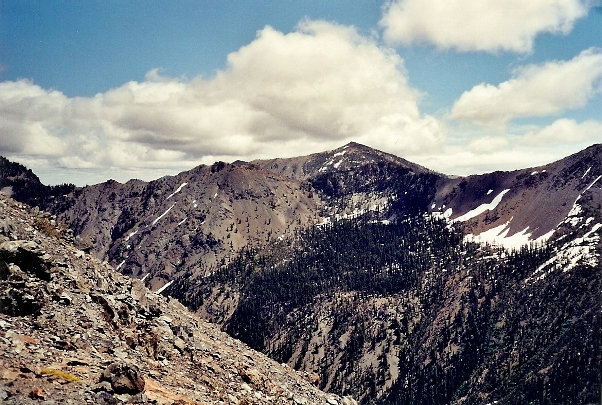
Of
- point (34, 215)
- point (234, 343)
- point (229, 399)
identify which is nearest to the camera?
point (229, 399)

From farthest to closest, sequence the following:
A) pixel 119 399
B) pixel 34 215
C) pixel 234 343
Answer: pixel 234 343 → pixel 34 215 → pixel 119 399

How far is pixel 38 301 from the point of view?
3206 cm

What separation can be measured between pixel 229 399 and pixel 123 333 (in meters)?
11.0

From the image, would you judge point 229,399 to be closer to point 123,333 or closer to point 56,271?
point 123,333

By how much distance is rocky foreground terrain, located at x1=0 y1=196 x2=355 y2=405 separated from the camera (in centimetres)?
2438

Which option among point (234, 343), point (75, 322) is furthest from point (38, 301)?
point (234, 343)

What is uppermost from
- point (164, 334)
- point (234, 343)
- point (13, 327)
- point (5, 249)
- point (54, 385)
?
point (5, 249)

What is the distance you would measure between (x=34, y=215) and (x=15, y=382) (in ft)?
135

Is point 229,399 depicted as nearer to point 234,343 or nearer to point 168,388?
point 168,388

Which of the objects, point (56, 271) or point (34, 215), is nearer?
point (56, 271)

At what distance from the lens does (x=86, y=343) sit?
105ft

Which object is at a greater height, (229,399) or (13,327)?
(13,327)

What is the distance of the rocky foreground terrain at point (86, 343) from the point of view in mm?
24375

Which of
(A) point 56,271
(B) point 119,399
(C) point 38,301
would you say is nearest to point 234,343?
(A) point 56,271
